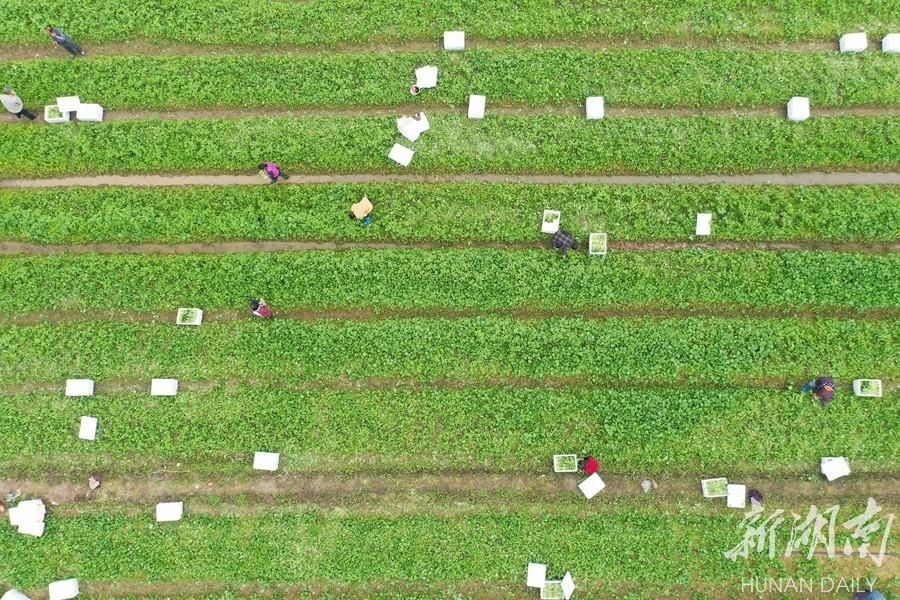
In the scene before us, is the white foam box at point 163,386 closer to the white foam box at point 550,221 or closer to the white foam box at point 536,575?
the white foam box at point 536,575

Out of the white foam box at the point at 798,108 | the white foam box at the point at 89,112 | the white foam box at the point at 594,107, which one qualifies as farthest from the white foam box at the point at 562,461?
the white foam box at the point at 89,112

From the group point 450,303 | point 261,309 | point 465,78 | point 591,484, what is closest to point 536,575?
point 591,484

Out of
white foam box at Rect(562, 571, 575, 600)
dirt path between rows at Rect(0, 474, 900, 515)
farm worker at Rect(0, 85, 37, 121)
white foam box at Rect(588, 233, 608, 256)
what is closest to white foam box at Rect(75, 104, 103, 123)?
farm worker at Rect(0, 85, 37, 121)

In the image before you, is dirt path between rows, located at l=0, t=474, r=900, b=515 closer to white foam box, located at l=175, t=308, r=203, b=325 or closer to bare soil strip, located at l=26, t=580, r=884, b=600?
bare soil strip, located at l=26, t=580, r=884, b=600

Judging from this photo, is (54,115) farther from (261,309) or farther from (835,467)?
(835,467)

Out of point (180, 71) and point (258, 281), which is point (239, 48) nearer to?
point (180, 71)
